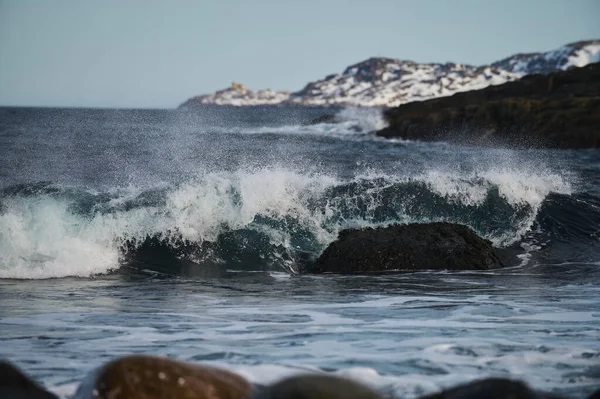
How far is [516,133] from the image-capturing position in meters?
39.4

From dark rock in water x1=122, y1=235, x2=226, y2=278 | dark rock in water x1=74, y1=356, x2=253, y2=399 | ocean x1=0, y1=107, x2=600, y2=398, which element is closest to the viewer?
dark rock in water x1=74, y1=356, x2=253, y2=399

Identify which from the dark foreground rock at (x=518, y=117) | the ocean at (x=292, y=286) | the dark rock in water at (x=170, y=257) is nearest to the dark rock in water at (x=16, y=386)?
the ocean at (x=292, y=286)

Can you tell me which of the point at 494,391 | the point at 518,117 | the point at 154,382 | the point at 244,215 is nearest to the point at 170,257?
the point at 244,215

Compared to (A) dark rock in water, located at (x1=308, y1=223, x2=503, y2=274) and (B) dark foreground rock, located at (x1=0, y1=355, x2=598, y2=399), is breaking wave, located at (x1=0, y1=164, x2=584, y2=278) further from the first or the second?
(B) dark foreground rock, located at (x1=0, y1=355, x2=598, y2=399)

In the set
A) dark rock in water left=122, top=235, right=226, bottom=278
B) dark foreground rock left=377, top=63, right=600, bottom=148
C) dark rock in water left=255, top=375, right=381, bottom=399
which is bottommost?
dark rock in water left=122, top=235, right=226, bottom=278

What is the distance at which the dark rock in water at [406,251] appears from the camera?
8922 mm

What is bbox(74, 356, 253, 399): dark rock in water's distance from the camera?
3.54 m

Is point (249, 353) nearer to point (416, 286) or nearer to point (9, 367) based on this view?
point (9, 367)

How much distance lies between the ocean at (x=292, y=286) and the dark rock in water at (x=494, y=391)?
2.54 feet

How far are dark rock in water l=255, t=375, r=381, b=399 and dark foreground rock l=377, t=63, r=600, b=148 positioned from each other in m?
34.9

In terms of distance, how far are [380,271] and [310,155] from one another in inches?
853

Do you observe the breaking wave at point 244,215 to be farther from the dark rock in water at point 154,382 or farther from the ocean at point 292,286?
the dark rock in water at point 154,382

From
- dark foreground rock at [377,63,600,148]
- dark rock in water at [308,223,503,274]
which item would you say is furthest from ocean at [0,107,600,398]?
dark foreground rock at [377,63,600,148]

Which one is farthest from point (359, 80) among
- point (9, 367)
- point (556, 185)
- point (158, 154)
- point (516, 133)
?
point (9, 367)
